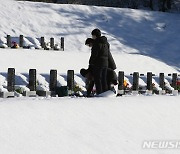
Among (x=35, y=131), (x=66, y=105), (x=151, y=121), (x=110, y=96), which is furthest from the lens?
(x=110, y=96)

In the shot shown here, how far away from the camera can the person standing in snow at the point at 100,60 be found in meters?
11.8

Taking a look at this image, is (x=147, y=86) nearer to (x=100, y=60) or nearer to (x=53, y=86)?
(x=53, y=86)

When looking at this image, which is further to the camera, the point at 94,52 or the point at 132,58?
the point at 132,58

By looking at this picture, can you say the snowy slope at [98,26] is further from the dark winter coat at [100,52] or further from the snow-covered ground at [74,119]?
the dark winter coat at [100,52]

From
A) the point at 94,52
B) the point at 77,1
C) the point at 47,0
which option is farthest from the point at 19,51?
the point at 77,1

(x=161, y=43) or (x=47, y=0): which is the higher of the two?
(x=47, y=0)

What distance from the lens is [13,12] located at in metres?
34.2

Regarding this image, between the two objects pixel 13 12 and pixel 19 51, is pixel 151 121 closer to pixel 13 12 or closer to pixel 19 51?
pixel 19 51

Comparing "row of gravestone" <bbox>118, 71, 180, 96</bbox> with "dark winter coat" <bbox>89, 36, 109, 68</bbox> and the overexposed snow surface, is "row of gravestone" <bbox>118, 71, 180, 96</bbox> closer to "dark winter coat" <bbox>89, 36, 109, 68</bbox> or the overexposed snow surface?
"dark winter coat" <bbox>89, 36, 109, 68</bbox>

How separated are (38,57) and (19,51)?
2.55 ft

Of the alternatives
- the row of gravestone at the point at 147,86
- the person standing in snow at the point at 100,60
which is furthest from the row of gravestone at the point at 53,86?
the person standing in snow at the point at 100,60

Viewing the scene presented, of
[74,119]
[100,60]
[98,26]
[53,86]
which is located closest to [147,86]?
[53,86]

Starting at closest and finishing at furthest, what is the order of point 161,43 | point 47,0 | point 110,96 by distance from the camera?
point 110,96, point 161,43, point 47,0

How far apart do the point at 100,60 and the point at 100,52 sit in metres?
0.17
